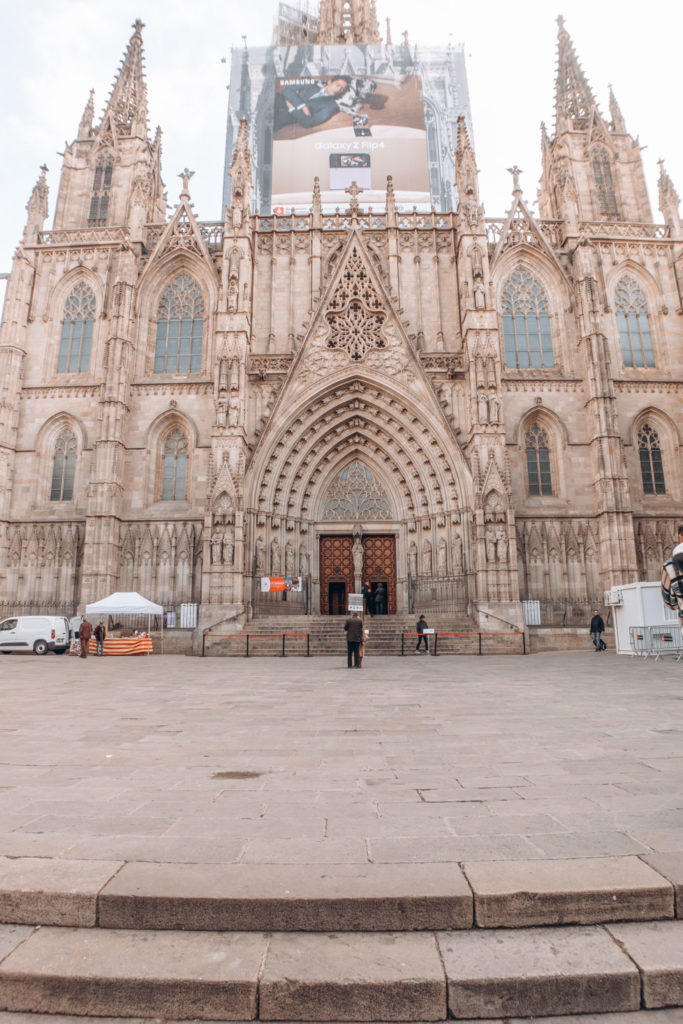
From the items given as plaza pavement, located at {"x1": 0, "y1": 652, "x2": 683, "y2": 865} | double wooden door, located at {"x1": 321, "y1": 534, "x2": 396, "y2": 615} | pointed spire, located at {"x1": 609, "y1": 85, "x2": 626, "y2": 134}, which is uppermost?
pointed spire, located at {"x1": 609, "y1": 85, "x2": 626, "y2": 134}

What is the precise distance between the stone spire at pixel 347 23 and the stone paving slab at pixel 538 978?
52504mm

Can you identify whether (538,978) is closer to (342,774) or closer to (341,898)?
(341,898)

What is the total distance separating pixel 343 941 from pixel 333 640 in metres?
17.1

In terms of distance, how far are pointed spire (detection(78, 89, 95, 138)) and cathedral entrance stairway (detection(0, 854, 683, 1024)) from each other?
120ft

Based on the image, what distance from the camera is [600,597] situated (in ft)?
74.4

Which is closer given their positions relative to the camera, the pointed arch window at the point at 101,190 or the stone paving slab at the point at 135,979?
the stone paving slab at the point at 135,979

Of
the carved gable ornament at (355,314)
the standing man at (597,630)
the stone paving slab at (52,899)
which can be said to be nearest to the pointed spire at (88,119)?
the carved gable ornament at (355,314)

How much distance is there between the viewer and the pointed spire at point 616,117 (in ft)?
97.8

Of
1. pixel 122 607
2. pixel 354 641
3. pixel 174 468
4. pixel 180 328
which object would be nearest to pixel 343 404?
pixel 174 468

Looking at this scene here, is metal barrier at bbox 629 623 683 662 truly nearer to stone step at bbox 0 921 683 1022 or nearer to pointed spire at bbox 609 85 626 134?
stone step at bbox 0 921 683 1022

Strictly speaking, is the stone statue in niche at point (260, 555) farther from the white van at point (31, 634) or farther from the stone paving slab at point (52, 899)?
the stone paving slab at point (52, 899)

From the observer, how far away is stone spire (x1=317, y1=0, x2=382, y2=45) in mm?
41875

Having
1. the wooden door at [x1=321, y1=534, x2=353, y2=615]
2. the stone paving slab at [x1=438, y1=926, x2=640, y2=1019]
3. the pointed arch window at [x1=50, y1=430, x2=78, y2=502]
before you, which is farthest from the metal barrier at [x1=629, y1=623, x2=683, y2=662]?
the pointed arch window at [x1=50, y1=430, x2=78, y2=502]

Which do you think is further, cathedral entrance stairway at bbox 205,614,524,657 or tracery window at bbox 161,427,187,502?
tracery window at bbox 161,427,187,502
